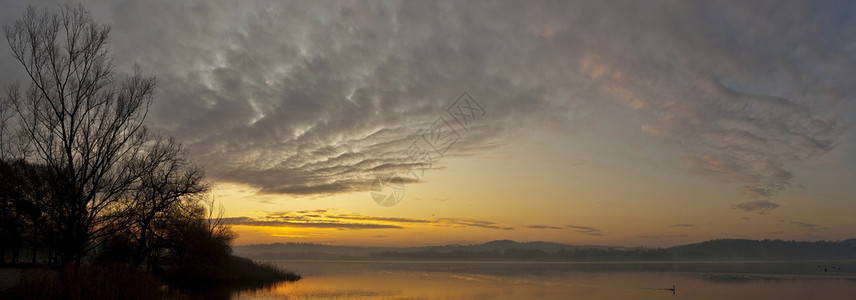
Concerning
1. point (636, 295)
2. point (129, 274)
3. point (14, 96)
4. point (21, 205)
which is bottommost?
point (636, 295)

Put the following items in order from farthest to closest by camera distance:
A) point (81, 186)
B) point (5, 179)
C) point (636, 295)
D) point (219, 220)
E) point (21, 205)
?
point (219, 220), point (636, 295), point (5, 179), point (21, 205), point (81, 186)

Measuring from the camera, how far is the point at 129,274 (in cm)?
2034

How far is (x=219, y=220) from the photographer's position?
50.5 meters

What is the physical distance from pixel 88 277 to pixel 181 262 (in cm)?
2624

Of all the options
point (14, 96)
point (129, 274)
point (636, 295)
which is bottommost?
point (636, 295)

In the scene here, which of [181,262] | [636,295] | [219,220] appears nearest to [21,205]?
[181,262]

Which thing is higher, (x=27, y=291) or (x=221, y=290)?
(x=27, y=291)

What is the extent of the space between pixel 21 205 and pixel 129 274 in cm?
485

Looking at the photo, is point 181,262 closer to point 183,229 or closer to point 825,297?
point 183,229

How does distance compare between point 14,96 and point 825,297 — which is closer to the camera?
point 14,96

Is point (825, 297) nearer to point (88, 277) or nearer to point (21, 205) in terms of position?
point (88, 277)

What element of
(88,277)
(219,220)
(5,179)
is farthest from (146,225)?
(219,220)

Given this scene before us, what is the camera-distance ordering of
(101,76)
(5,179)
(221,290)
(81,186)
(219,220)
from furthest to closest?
(219,220)
(221,290)
(5,179)
(101,76)
(81,186)

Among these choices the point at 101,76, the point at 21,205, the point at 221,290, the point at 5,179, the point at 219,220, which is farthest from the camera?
the point at 219,220
